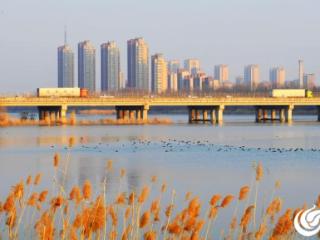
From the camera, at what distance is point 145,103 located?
12500 cm

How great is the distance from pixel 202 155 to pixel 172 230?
136 feet

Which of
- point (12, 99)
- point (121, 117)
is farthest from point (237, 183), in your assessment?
point (121, 117)

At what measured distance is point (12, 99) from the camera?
117188 mm

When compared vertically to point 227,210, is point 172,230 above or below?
above

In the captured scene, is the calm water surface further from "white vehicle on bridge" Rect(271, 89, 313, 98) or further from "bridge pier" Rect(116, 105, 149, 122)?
"white vehicle on bridge" Rect(271, 89, 313, 98)

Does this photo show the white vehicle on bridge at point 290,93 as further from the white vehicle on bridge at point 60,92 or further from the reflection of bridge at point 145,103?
the white vehicle on bridge at point 60,92

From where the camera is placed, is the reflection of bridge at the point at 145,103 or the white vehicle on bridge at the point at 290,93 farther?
the white vehicle on bridge at the point at 290,93

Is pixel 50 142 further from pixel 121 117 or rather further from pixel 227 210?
pixel 121 117

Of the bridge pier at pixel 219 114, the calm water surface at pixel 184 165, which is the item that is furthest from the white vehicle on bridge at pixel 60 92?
the calm water surface at pixel 184 165
